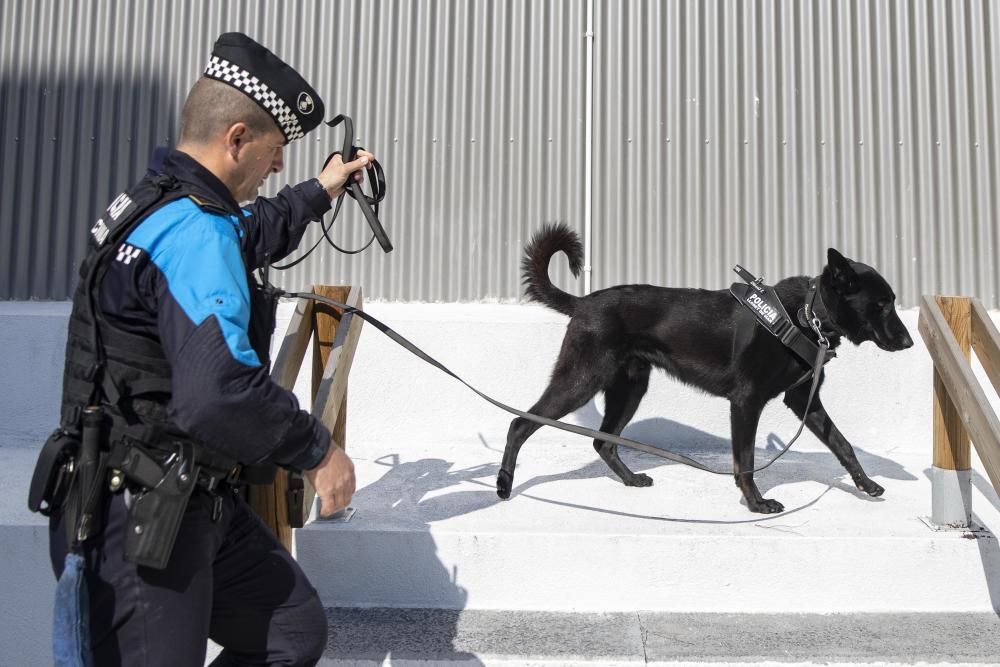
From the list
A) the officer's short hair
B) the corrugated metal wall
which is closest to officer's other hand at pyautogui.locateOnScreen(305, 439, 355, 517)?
the officer's short hair

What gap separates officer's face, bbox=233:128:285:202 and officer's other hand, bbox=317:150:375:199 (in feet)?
2.21

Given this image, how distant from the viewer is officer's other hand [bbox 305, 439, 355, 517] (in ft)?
4.95

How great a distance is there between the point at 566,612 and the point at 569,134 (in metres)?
3.10

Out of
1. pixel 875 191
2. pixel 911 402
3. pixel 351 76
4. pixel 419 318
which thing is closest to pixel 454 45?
pixel 351 76

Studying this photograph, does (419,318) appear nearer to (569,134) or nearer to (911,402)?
(569,134)

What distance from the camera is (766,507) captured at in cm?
336

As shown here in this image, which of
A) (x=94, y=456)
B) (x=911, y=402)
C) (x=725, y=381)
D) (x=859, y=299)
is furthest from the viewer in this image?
(x=911, y=402)

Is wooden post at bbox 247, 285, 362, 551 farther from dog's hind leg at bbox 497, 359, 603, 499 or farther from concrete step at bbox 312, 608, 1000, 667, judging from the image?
dog's hind leg at bbox 497, 359, 603, 499

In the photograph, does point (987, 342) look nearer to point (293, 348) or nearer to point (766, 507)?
point (766, 507)

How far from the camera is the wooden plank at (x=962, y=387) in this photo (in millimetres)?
2607

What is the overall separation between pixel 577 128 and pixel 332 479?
3953mm

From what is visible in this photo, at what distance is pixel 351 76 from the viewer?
202 inches

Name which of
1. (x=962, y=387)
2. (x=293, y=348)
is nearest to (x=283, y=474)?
(x=293, y=348)

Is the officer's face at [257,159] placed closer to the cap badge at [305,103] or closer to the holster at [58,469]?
the cap badge at [305,103]
